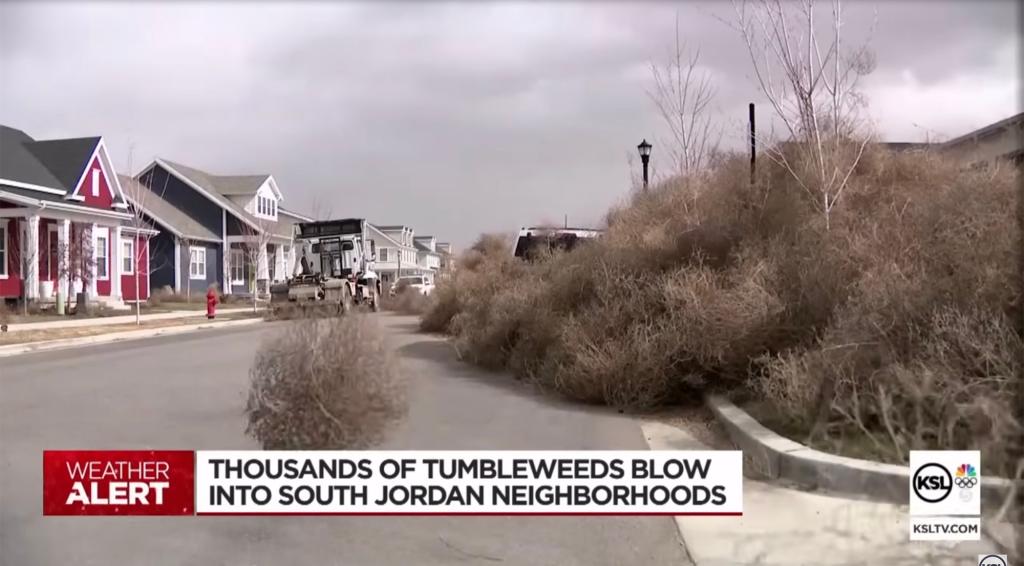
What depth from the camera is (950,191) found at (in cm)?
709

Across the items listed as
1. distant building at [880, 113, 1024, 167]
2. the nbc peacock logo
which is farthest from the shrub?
distant building at [880, 113, 1024, 167]

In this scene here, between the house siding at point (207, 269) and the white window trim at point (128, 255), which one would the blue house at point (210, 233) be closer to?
the house siding at point (207, 269)

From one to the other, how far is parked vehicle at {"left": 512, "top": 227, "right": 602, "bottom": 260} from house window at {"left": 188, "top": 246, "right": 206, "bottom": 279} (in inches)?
945

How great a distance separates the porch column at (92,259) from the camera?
26.3 meters

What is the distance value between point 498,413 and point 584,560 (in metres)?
3.38

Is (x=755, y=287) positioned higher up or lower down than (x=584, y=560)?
higher up

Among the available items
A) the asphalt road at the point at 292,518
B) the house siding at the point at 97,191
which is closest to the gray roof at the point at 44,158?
the house siding at the point at 97,191

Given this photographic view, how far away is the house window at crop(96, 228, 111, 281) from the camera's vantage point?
29.2 meters

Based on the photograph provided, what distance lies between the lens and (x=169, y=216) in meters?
37.2

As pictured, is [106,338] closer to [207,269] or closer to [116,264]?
[116,264]

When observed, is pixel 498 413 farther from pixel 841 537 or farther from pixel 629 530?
pixel 841 537

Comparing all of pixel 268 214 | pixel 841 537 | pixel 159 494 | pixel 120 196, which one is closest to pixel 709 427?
pixel 841 537

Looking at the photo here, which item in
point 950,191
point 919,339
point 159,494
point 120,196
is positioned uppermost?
point 120,196

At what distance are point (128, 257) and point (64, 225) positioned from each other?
→ 6.42 metres
